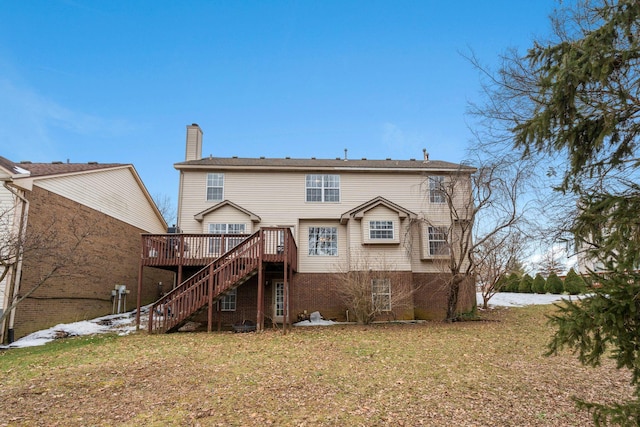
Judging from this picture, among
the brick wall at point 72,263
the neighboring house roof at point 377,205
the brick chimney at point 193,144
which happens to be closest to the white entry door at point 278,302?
the neighboring house roof at point 377,205

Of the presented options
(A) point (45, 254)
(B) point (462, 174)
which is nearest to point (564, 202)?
(B) point (462, 174)

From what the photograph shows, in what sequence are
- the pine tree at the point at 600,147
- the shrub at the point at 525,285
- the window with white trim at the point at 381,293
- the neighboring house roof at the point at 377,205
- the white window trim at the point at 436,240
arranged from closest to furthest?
the pine tree at the point at 600,147 → the window with white trim at the point at 381,293 → the white window trim at the point at 436,240 → the neighboring house roof at the point at 377,205 → the shrub at the point at 525,285

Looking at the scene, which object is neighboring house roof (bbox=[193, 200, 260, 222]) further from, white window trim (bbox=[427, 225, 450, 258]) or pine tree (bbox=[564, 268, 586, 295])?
pine tree (bbox=[564, 268, 586, 295])

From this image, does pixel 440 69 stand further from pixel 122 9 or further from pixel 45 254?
pixel 45 254

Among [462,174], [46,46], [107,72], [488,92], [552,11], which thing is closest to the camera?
[552,11]

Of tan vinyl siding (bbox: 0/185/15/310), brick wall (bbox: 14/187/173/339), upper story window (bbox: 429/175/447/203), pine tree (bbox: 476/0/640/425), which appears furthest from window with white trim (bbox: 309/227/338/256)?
pine tree (bbox: 476/0/640/425)

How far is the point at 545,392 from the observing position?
264 inches

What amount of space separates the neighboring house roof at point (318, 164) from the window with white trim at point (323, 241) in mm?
2924

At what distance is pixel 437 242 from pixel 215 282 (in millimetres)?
10043

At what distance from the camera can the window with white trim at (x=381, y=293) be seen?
619 inches

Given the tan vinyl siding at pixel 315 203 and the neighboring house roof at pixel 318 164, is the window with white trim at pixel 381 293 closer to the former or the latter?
the tan vinyl siding at pixel 315 203

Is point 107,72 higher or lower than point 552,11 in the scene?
higher

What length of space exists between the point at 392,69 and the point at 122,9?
11.5 meters

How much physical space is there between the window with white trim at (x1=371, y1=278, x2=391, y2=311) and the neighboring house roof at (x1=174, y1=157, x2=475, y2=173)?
5359 millimetres
